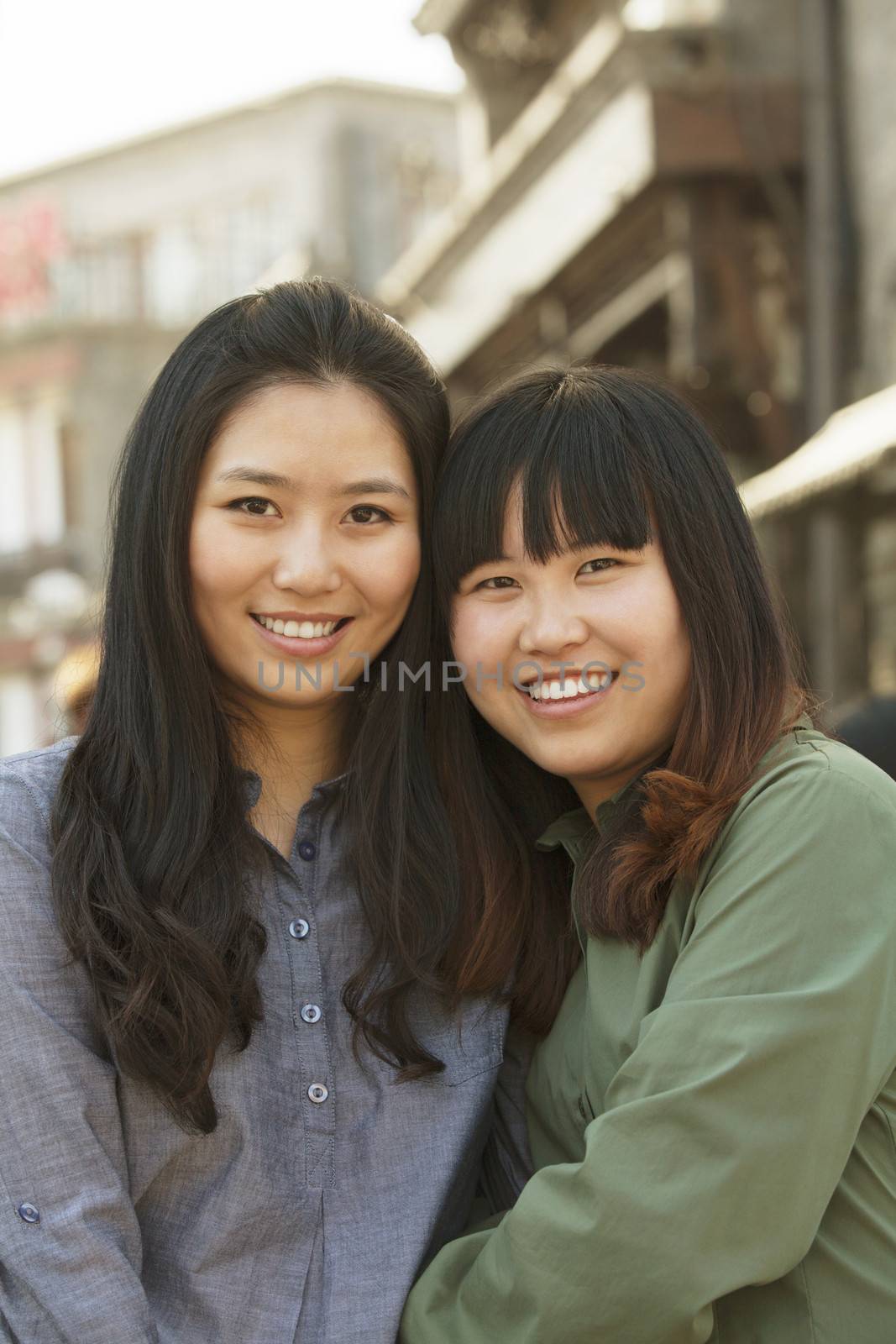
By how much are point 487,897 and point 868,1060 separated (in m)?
0.73

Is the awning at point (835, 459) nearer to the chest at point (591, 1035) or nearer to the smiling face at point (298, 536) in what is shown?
the smiling face at point (298, 536)

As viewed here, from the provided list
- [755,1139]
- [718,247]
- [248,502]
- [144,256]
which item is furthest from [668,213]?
[144,256]

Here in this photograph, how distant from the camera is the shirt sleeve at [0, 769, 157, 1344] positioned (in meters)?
1.81

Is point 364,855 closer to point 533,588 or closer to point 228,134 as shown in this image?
point 533,588

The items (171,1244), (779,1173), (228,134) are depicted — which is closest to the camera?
(779,1173)

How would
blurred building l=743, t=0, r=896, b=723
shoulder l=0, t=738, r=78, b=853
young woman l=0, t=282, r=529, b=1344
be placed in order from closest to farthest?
young woman l=0, t=282, r=529, b=1344, shoulder l=0, t=738, r=78, b=853, blurred building l=743, t=0, r=896, b=723

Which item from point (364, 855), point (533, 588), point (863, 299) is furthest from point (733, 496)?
point (863, 299)

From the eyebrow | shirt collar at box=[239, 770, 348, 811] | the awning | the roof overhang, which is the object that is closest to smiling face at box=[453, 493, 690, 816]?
the eyebrow

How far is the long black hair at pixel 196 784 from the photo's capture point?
1.95 metres

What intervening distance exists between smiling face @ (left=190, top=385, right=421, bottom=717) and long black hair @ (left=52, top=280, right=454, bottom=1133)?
0.03 metres

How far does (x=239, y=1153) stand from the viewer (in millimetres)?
1996

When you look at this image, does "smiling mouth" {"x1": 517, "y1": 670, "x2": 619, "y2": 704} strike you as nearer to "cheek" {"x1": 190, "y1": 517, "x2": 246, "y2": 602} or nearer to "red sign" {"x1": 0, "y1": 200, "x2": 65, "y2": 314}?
"cheek" {"x1": 190, "y1": 517, "x2": 246, "y2": 602}

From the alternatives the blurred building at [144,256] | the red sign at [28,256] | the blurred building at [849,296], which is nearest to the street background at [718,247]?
the blurred building at [849,296]

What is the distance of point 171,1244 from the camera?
197 cm
